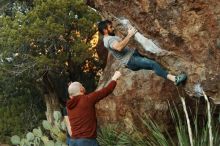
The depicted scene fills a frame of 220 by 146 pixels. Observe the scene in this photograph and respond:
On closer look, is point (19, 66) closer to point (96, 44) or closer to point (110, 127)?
point (96, 44)

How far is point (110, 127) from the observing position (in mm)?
12719

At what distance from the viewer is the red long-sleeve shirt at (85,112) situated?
26.5 feet

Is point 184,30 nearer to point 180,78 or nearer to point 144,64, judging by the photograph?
point 180,78

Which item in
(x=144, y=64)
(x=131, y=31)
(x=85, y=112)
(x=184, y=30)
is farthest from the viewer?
(x=144, y=64)

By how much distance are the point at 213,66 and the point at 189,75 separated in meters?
0.44

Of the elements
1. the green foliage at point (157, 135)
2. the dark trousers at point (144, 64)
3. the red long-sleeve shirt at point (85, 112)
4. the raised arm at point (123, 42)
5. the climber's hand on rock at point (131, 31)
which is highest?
the climber's hand on rock at point (131, 31)

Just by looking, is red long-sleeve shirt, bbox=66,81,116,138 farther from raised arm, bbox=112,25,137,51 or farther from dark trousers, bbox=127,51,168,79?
dark trousers, bbox=127,51,168,79

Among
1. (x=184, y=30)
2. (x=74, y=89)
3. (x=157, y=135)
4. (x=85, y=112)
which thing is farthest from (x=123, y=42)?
(x=157, y=135)

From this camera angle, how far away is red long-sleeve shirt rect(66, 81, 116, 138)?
26.5 feet

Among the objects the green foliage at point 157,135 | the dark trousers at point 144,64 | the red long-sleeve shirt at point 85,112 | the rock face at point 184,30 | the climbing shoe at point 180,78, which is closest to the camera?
the red long-sleeve shirt at point 85,112

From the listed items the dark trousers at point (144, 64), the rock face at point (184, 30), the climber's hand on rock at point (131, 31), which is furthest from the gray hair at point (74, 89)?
the rock face at point (184, 30)

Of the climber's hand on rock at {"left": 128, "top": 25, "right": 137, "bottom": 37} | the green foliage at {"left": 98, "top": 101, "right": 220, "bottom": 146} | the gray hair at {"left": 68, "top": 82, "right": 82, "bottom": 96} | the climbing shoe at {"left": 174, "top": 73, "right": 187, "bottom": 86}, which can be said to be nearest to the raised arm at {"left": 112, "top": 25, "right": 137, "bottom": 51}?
the climber's hand on rock at {"left": 128, "top": 25, "right": 137, "bottom": 37}

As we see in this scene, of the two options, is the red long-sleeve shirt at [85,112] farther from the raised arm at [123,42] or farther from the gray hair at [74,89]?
the raised arm at [123,42]

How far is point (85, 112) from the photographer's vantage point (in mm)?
8055
